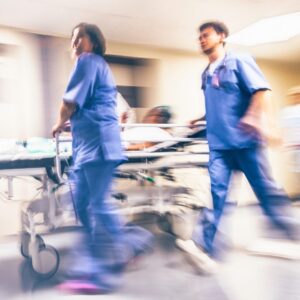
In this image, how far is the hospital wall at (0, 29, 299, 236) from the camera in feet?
6.53

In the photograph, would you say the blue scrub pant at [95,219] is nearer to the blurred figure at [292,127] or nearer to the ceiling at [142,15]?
the ceiling at [142,15]

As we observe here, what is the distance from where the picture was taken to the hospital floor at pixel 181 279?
1.32 metres

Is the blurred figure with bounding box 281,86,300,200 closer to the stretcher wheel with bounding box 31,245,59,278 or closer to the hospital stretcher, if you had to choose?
the hospital stretcher

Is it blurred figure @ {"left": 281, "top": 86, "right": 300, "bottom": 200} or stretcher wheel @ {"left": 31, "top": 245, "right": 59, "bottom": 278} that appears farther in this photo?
blurred figure @ {"left": 281, "top": 86, "right": 300, "bottom": 200}

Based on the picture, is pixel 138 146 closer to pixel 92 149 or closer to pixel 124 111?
pixel 124 111

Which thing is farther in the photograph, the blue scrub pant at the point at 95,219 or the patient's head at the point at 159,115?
the patient's head at the point at 159,115

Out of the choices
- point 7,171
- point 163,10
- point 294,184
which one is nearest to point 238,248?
point 294,184

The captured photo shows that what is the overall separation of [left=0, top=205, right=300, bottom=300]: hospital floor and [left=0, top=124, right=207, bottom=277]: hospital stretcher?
Answer: 10 centimetres

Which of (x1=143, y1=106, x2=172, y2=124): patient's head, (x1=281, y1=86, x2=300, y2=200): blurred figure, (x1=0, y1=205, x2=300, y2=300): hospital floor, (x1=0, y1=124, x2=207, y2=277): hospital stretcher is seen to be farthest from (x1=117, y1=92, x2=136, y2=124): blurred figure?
(x1=281, y1=86, x2=300, y2=200): blurred figure

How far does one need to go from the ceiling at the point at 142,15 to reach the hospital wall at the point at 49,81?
6 centimetres

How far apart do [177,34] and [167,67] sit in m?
0.24

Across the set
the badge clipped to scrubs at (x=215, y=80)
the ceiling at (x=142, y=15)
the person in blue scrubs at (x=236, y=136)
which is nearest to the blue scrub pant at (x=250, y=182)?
the person in blue scrubs at (x=236, y=136)

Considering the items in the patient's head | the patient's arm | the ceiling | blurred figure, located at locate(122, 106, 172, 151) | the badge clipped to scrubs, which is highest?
the ceiling

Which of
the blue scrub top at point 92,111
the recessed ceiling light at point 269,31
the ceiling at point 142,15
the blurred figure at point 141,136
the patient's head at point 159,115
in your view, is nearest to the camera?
the blue scrub top at point 92,111
